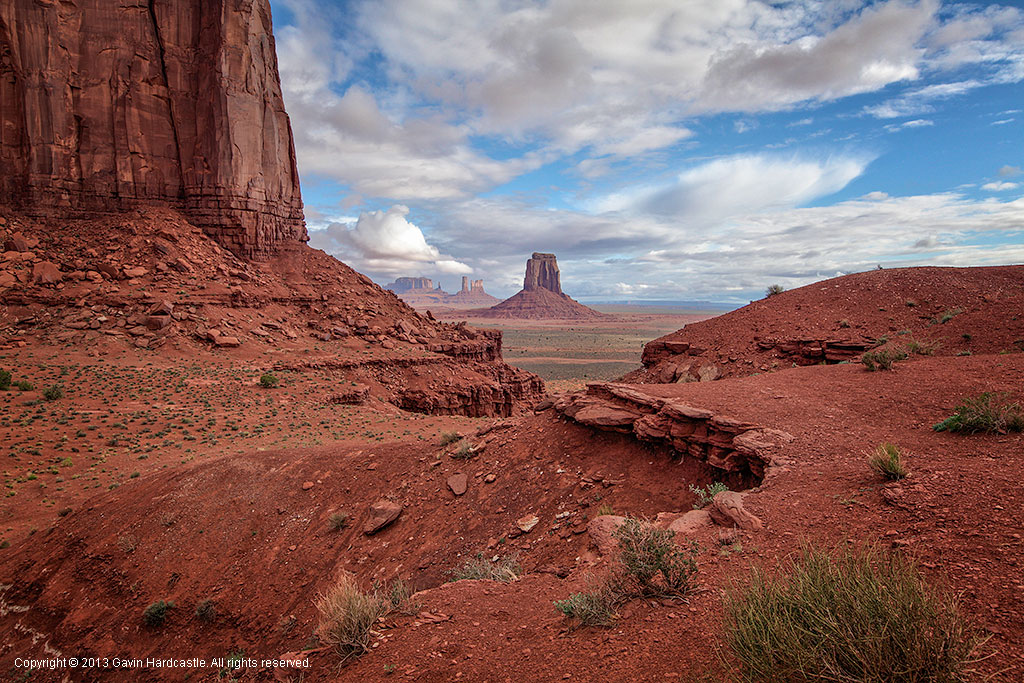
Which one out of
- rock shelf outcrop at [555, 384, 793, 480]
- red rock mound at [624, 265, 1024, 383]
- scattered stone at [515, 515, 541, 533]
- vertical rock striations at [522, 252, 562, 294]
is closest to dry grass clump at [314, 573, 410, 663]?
scattered stone at [515, 515, 541, 533]

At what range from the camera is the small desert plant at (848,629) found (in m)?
2.31

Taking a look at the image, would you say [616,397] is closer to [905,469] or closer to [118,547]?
[905,469]

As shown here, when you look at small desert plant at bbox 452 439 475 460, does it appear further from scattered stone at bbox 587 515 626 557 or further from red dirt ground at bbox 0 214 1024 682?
scattered stone at bbox 587 515 626 557

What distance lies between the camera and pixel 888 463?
5164 millimetres

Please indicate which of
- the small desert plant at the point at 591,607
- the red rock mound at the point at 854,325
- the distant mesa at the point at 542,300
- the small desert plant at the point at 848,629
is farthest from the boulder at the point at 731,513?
the distant mesa at the point at 542,300

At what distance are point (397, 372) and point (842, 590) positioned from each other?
28.3 m

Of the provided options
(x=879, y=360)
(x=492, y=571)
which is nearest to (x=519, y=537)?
(x=492, y=571)

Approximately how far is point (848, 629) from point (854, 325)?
709 inches

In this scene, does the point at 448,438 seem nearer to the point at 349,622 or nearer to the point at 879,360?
the point at 349,622

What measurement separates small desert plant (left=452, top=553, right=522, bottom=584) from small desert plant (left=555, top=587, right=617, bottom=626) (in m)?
1.54

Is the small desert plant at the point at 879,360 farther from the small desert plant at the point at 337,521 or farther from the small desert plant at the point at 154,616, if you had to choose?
the small desert plant at the point at 154,616

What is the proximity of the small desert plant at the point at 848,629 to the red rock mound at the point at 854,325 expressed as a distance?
13753 millimetres

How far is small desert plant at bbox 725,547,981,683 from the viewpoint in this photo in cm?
231

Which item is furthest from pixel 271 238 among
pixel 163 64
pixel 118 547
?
pixel 118 547
